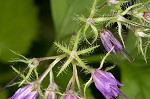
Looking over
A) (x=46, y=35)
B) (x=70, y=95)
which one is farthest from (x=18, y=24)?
(x=70, y=95)

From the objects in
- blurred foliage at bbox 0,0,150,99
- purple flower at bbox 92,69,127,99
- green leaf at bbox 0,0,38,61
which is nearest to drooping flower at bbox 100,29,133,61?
purple flower at bbox 92,69,127,99

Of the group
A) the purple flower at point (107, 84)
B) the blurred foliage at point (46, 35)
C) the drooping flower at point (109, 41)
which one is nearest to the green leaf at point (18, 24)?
the blurred foliage at point (46, 35)

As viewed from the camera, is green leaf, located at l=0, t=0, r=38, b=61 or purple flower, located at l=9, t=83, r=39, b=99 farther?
green leaf, located at l=0, t=0, r=38, b=61

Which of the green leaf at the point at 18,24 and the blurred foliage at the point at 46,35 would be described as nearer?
the blurred foliage at the point at 46,35

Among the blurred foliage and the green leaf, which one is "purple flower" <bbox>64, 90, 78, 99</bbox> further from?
the green leaf

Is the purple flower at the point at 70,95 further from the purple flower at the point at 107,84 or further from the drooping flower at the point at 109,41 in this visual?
the drooping flower at the point at 109,41

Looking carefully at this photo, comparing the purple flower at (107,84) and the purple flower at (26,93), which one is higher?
the purple flower at (26,93)
